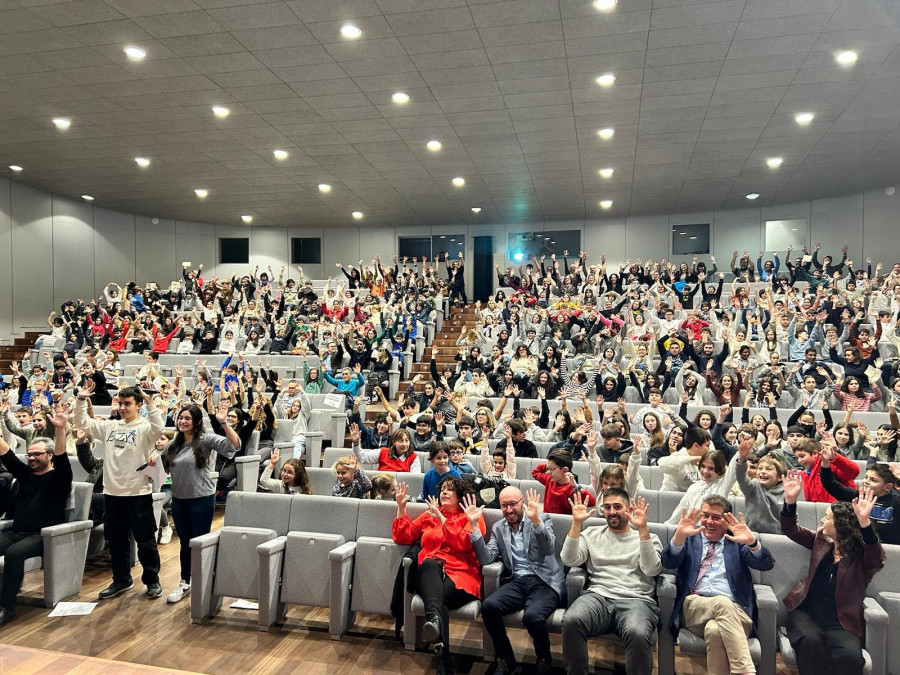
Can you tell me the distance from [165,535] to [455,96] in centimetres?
602

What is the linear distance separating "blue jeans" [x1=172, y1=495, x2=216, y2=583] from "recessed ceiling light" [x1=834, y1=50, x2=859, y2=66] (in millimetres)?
7565

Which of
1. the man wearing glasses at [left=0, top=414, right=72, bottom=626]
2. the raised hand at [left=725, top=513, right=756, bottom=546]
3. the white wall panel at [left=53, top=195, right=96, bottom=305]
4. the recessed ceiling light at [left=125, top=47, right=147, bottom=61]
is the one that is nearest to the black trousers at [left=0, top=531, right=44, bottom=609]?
the man wearing glasses at [left=0, top=414, right=72, bottom=626]

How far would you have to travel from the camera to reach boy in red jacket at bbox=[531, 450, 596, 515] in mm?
3846

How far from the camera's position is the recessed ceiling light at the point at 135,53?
6.87 meters

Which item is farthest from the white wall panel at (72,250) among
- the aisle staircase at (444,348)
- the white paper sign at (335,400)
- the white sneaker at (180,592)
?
the white sneaker at (180,592)

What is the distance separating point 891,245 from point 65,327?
16.2 m

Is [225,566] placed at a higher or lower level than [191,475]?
lower

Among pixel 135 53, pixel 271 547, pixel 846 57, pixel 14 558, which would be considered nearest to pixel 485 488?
pixel 271 547

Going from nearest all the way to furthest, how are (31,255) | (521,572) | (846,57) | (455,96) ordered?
1. (521,572)
2. (846,57)
3. (455,96)
4. (31,255)

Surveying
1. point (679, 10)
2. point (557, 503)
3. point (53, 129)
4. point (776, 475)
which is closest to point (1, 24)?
point (53, 129)

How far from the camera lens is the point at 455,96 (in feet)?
26.5

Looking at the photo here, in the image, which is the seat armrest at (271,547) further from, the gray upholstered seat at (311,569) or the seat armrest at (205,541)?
the seat armrest at (205,541)

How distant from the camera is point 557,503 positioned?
12.8ft

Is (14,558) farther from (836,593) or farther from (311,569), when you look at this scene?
(836,593)
